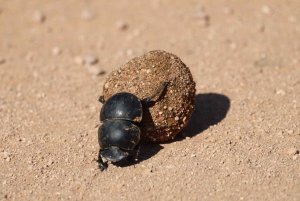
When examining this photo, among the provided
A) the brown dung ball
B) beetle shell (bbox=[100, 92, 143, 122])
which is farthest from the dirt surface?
beetle shell (bbox=[100, 92, 143, 122])

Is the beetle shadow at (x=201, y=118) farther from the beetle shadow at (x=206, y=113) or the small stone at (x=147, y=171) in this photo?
the small stone at (x=147, y=171)

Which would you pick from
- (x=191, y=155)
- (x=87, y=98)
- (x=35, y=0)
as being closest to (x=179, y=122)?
(x=191, y=155)

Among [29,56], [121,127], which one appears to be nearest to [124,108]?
[121,127]

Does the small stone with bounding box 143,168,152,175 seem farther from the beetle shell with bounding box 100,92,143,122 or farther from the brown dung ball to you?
the beetle shell with bounding box 100,92,143,122

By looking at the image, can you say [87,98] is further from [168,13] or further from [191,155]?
[168,13]

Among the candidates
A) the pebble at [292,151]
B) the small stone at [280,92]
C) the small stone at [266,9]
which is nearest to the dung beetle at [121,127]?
the pebble at [292,151]

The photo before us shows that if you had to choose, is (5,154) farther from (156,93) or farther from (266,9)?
(266,9)
